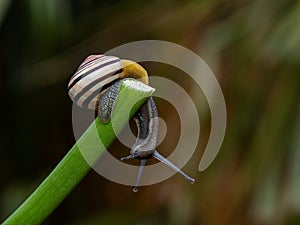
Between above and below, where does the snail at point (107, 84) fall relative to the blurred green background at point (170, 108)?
above

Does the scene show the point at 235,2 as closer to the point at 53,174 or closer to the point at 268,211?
the point at 268,211

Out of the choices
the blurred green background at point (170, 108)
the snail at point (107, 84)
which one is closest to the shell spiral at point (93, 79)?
the snail at point (107, 84)

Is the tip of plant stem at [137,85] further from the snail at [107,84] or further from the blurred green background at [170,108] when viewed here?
the blurred green background at [170,108]

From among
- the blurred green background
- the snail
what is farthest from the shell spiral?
the blurred green background

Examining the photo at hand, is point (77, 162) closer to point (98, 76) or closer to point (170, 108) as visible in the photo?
point (98, 76)

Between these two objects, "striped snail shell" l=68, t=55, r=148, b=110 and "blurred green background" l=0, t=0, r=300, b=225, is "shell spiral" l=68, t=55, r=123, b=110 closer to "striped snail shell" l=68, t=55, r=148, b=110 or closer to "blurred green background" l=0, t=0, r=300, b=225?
"striped snail shell" l=68, t=55, r=148, b=110

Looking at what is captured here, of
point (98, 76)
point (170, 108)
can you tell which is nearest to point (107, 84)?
point (98, 76)

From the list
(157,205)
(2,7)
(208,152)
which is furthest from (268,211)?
(2,7)

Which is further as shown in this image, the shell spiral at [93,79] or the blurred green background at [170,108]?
the blurred green background at [170,108]
